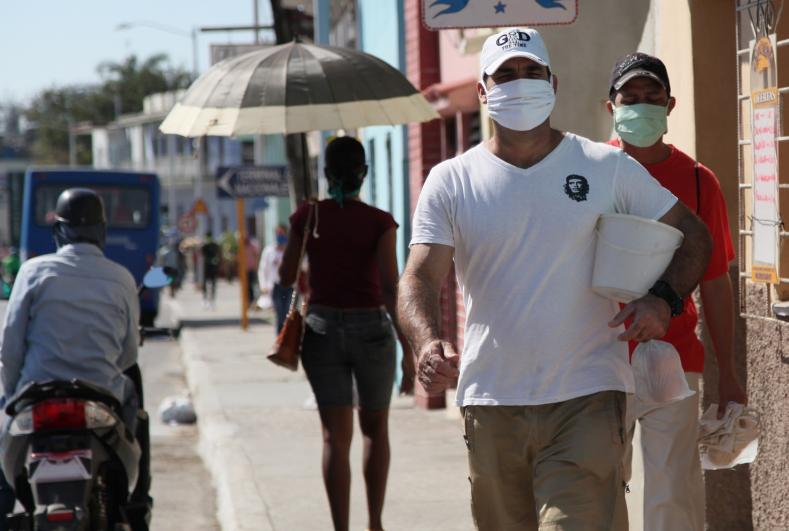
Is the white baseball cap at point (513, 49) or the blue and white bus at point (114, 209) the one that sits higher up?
the white baseball cap at point (513, 49)

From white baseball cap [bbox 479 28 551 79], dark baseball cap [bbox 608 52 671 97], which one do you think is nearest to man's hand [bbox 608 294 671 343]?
white baseball cap [bbox 479 28 551 79]

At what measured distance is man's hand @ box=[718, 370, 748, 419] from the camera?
4816mm

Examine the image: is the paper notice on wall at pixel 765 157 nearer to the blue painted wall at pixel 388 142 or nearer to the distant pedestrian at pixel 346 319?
the distant pedestrian at pixel 346 319

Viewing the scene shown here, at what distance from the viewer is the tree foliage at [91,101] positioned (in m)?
117

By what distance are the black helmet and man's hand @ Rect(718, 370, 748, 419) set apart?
2555mm

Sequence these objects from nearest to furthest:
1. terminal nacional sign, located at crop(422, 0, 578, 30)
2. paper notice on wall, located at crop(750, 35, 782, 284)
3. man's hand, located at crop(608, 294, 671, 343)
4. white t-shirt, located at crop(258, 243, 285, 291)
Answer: man's hand, located at crop(608, 294, 671, 343)
terminal nacional sign, located at crop(422, 0, 578, 30)
paper notice on wall, located at crop(750, 35, 782, 284)
white t-shirt, located at crop(258, 243, 285, 291)

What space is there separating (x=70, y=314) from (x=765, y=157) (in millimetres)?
2767

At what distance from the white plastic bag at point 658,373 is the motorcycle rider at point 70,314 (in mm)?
2265

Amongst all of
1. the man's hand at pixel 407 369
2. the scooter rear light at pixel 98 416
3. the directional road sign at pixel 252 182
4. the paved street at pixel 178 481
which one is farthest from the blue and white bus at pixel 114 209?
the scooter rear light at pixel 98 416

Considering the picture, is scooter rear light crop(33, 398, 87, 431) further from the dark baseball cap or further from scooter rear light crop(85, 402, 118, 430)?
the dark baseball cap

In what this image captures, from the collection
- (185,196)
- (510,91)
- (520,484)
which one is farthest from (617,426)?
(185,196)

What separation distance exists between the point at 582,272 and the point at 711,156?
258 cm

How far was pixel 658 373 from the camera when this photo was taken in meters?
4.46

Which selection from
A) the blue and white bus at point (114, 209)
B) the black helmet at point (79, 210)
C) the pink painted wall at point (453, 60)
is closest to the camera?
the black helmet at point (79, 210)
